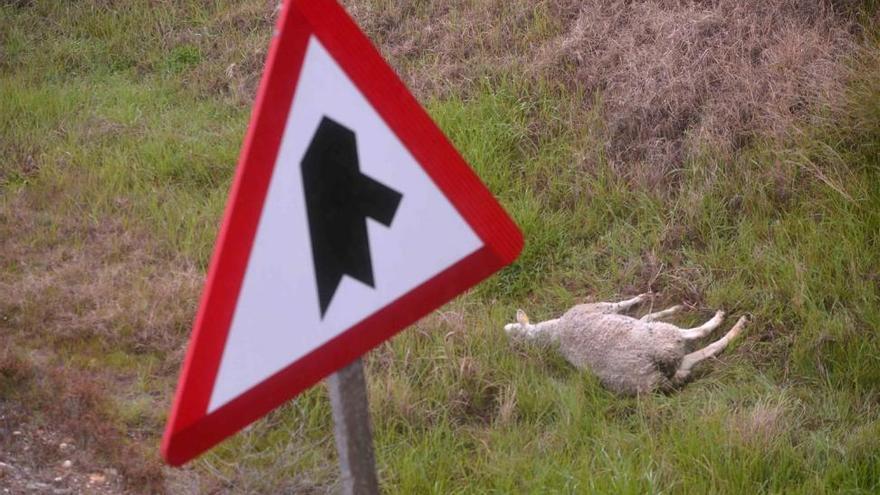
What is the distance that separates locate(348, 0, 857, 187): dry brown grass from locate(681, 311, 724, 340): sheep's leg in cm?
108

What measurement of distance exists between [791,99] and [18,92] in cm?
517

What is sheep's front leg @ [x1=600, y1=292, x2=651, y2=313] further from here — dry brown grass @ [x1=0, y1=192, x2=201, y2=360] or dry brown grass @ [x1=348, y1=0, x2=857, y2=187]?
dry brown grass @ [x1=0, y1=192, x2=201, y2=360]

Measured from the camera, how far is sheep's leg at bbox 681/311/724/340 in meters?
4.49

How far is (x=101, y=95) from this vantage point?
7.64 meters

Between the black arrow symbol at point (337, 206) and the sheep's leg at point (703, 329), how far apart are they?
257cm

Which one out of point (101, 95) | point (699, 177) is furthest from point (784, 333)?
point (101, 95)

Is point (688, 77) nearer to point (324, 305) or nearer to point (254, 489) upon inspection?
point (254, 489)

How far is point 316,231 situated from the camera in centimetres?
213

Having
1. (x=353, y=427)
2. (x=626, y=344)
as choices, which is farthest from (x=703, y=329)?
→ (x=353, y=427)

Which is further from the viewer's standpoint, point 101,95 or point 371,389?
point 101,95

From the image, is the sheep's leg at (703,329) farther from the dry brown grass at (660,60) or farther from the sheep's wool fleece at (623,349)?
the dry brown grass at (660,60)

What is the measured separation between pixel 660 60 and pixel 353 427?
4.25 metres

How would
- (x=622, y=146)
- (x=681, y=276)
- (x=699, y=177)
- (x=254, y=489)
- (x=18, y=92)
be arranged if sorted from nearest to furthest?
(x=254, y=489), (x=681, y=276), (x=699, y=177), (x=622, y=146), (x=18, y=92)

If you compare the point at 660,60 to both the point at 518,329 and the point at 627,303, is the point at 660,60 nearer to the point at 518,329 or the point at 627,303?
the point at 627,303
